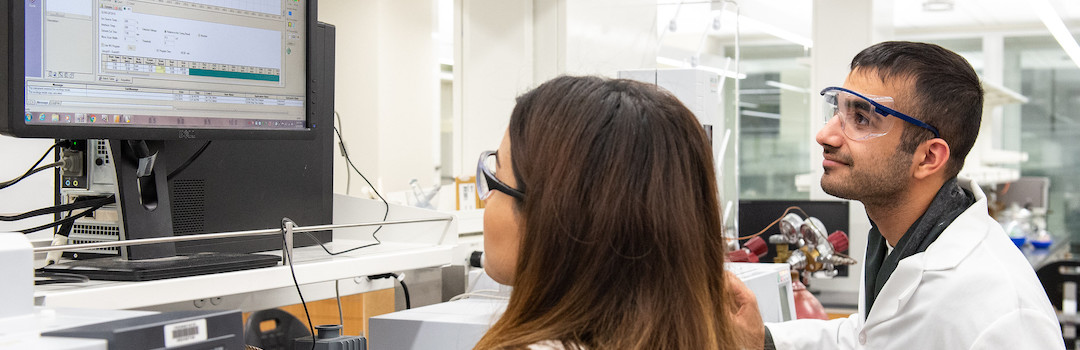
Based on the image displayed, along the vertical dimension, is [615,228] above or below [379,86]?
below

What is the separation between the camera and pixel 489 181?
0.89m

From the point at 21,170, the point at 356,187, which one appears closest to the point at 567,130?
the point at 21,170

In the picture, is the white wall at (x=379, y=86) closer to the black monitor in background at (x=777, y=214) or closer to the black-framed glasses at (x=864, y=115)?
the black monitor in background at (x=777, y=214)

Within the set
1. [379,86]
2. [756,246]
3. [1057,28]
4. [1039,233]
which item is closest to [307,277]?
[756,246]

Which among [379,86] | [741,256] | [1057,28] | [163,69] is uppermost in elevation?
[1057,28]

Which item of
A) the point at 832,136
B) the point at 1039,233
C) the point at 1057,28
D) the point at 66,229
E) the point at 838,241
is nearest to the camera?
the point at 66,229

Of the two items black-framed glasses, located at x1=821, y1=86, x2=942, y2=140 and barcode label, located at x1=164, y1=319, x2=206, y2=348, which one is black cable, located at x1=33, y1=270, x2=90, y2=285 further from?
black-framed glasses, located at x1=821, y1=86, x2=942, y2=140

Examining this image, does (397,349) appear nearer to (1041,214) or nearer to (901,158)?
(901,158)

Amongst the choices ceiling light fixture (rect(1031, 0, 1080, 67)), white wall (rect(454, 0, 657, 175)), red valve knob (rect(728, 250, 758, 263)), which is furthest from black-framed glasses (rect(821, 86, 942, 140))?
ceiling light fixture (rect(1031, 0, 1080, 67))

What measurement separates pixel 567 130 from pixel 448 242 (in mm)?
659

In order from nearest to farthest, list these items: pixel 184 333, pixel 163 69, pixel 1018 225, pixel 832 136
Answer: pixel 184 333 < pixel 163 69 < pixel 832 136 < pixel 1018 225

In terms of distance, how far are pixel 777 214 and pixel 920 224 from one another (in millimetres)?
2374

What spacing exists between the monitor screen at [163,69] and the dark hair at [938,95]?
3.38ft

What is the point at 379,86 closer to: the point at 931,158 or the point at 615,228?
the point at 931,158
